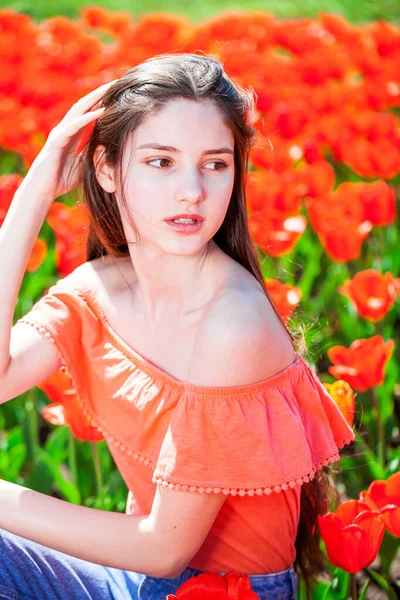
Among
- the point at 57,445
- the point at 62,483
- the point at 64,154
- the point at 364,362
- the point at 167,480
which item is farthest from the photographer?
the point at 57,445

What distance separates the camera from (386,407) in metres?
2.81

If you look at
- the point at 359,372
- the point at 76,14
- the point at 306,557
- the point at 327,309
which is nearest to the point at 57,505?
the point at 306,557

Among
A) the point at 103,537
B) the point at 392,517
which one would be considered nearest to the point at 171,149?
the point at 103,537

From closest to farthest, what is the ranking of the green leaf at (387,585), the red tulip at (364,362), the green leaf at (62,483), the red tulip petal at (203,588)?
the red tulip petal at (203,588)
the green leaf at (387,585)
the red tulip at (364,362)
the green leaf at (62,483)

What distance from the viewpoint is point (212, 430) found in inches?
70.4

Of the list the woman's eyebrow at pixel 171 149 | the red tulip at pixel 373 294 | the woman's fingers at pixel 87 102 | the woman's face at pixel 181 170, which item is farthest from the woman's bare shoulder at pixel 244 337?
the red tulip at pixel 373 294

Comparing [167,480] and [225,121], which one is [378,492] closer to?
[167,480]

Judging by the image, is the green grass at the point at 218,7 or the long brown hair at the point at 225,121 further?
the green grass at the point at 218,7

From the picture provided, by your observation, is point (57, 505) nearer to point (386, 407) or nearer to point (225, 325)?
point (225, 325)

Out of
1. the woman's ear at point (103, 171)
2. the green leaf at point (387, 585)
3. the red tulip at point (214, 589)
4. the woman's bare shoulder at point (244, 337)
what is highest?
the woman's ear at point (103, 171)

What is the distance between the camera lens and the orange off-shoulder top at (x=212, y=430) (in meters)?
1.78

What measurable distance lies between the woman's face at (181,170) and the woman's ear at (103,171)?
0.31ft

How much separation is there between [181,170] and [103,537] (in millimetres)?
667

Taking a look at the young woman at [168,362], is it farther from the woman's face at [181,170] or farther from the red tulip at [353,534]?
the red tulip at [353,534]
